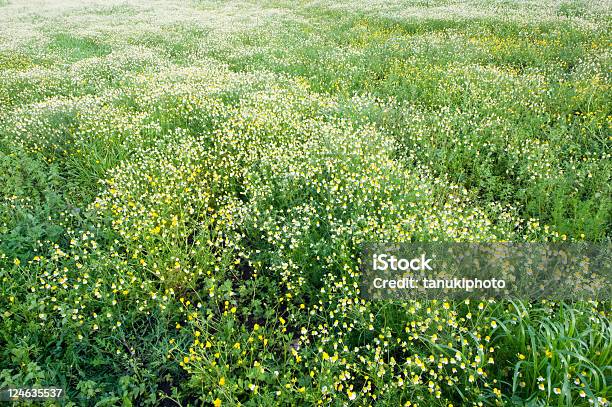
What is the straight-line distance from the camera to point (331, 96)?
9.23m

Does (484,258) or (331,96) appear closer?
(484,258)

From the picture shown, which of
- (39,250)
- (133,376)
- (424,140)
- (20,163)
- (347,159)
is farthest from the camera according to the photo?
(424,140)

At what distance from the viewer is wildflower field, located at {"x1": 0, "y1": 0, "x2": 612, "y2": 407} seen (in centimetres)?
322

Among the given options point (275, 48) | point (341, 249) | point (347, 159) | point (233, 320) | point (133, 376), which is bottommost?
point (133, 376)

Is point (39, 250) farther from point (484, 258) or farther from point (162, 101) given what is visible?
point (484, 258)

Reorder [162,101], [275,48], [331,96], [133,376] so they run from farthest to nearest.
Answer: [275,48], [331,96], [162,101], [133,376]

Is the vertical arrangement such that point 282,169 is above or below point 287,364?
above

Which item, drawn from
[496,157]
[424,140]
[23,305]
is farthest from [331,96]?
[23,305]

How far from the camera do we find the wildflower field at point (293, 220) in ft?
10.6

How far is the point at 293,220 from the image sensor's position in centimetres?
448

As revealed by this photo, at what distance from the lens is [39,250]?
189 inches

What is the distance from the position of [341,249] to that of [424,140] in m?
3.45

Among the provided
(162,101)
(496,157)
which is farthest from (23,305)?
(496,157)

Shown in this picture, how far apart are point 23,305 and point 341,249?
323cm
